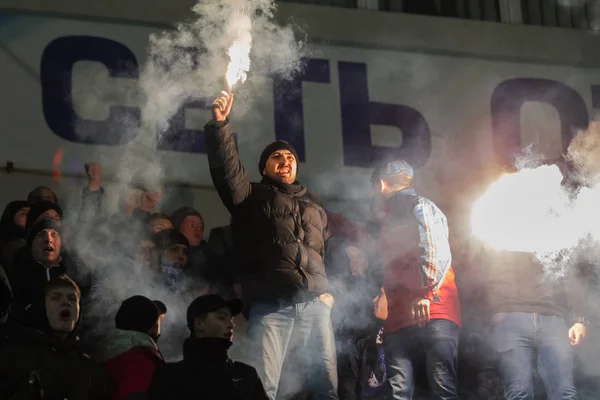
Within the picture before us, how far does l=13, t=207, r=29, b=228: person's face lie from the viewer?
25.3 ft

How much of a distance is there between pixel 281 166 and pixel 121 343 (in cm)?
144

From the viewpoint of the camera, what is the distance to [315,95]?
10.8 m

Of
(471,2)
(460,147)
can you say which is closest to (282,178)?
(460,147)

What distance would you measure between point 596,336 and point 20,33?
5.55m

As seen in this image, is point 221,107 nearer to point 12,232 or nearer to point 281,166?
point 281,166

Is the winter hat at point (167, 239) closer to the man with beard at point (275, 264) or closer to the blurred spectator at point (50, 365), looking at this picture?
the man with beard at point (275, 264)

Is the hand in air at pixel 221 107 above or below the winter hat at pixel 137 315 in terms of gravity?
above

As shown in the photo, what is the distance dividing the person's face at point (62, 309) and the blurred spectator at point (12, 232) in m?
1.38

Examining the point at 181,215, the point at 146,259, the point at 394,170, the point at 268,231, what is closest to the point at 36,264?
the point at 146,259

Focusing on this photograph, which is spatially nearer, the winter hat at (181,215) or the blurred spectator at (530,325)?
the blurred spectator at (530,325)

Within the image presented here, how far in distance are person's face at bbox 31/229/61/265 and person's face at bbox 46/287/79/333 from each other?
0.86 meters

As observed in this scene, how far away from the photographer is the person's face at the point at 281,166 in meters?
6.73

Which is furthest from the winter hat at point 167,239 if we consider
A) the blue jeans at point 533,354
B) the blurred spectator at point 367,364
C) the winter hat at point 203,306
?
the blue jeans at point 533,354

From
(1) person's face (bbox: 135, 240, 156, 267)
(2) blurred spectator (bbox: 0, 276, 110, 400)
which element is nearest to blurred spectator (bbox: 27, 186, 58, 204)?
(1) person's face (bbox: 135, 240, 156, 267)
